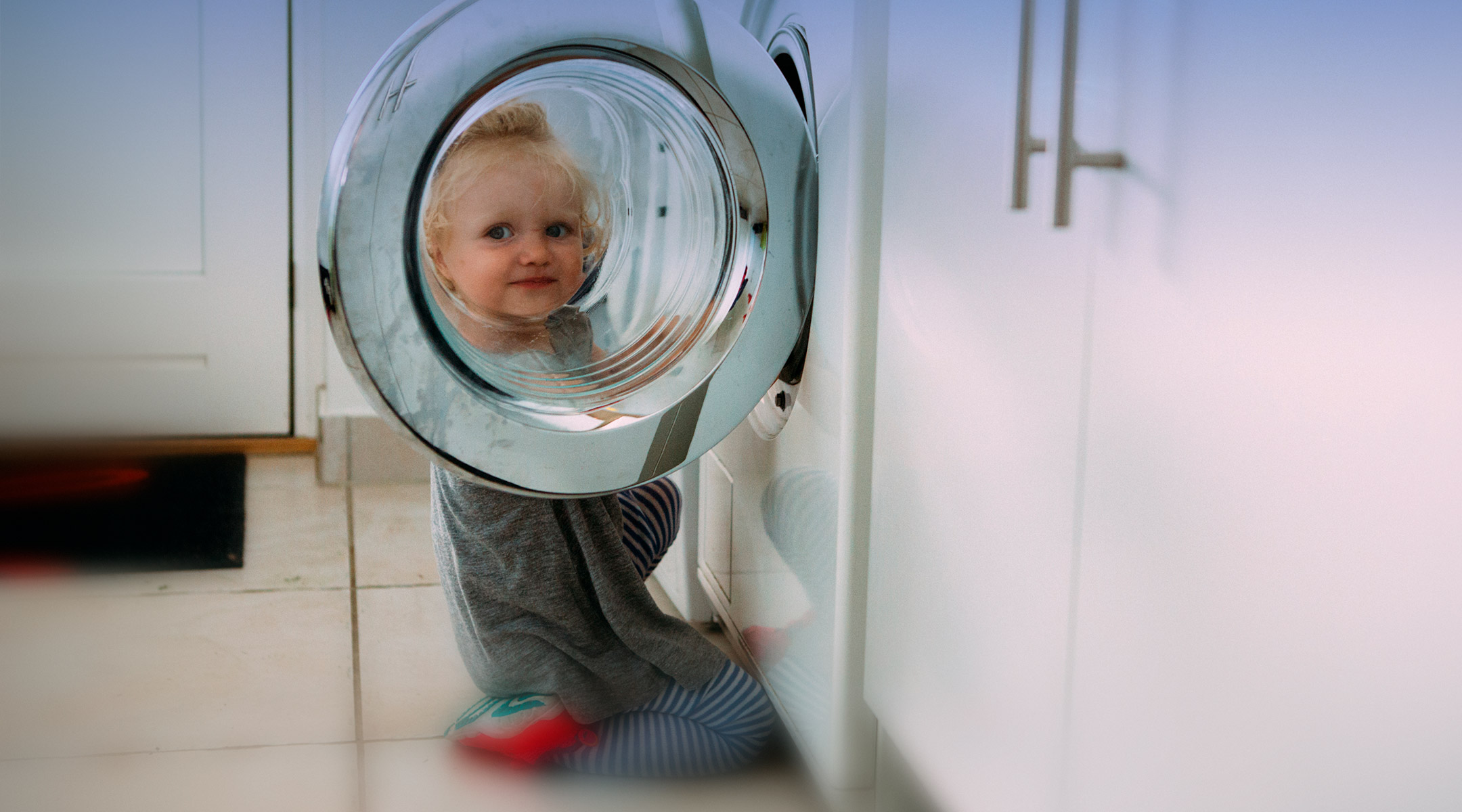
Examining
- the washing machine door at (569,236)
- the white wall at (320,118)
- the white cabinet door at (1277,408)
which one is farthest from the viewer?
the white wall at (320,118)

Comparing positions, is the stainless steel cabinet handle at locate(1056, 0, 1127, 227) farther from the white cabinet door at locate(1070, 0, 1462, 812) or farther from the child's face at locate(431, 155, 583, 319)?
the child's face at locate(431, 155, 583, 319)

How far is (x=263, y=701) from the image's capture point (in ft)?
3.62

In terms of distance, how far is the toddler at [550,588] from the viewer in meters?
0.99

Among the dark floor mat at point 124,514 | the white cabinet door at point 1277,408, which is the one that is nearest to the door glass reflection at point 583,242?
the white cabinet door at point 1277,408

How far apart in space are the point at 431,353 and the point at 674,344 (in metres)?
0.21

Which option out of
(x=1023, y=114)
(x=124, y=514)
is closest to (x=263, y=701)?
(x=124, y=514)

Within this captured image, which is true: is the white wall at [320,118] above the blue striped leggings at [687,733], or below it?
above

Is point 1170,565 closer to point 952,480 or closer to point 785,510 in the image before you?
point 952,480

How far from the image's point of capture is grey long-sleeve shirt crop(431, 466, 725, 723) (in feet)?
3.31

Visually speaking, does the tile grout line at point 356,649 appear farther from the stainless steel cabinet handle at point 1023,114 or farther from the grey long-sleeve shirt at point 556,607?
the stainless steel cabinet handle at point 1023,114

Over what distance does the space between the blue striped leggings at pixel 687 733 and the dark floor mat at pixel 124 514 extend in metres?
0.73

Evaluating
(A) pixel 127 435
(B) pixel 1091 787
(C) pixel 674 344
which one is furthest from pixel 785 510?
(A) pixel 127 435

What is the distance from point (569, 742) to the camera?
39.3 inches

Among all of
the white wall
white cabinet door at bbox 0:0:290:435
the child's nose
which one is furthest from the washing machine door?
white cabinet door at bbox 0:0:290:435
